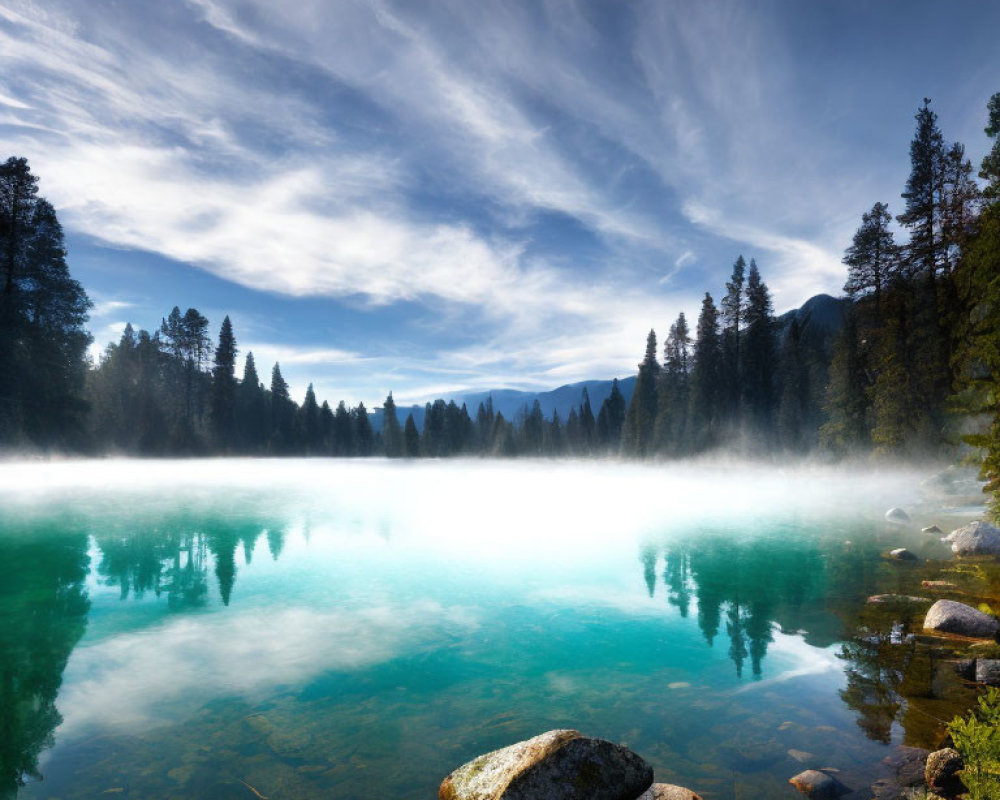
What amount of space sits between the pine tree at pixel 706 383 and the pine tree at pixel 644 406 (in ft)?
35.7

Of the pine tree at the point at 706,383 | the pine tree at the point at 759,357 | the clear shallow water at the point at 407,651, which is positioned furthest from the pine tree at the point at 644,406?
the clear shallow water at the point at 407,651

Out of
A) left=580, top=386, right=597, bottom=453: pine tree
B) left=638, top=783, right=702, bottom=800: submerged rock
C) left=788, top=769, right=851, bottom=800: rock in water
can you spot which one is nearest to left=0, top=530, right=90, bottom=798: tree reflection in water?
left=638, top=783, right=702, bottom=800: submerged rock

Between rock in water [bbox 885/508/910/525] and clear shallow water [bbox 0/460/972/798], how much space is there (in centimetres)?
111

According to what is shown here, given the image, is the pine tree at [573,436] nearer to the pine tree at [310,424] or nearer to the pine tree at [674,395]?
the pine tree at [674,395]

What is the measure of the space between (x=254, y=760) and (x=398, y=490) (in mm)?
38210

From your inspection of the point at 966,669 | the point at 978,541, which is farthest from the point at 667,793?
the point at 978,541

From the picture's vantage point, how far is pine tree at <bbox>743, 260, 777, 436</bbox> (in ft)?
182

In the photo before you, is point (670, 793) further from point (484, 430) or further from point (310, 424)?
point (484, 430)

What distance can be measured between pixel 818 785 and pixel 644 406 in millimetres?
68287

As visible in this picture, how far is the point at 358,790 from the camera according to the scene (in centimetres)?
622

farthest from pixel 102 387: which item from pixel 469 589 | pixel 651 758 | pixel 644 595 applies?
pixel 651 758

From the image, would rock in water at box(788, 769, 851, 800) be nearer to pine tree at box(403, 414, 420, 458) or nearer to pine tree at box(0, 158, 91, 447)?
pine tree at box(0, 158, 91, 447)

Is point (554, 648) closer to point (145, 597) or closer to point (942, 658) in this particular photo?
point (942, 658)

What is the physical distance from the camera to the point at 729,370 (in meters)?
57.5
